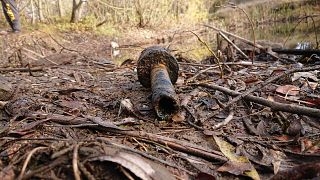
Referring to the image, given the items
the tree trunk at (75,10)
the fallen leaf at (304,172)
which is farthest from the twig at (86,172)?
the tree trunk at (75,10)

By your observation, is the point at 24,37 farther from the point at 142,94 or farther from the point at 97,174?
the point at 97,174

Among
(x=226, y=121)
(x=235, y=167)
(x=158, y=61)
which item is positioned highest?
(x=158, y=61)

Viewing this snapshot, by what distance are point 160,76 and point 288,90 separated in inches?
54.7

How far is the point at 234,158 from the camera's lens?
2324 mm

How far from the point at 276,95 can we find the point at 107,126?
6.30 feet

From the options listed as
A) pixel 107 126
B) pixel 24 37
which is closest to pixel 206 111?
pixel 107 126

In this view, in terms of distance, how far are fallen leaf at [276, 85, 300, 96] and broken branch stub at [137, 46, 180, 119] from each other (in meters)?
1.16

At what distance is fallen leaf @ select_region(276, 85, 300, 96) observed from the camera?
3550 millimetres

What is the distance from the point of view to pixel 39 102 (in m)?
3.32

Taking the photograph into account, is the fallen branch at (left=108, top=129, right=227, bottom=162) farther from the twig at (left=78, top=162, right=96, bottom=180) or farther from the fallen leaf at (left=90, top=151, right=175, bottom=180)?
the twig at (left=78, top=162, right=96, bottom=180)

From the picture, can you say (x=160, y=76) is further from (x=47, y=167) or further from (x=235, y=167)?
(x=47, y=167)

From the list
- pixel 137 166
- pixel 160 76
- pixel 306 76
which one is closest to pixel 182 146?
pixel 137 166

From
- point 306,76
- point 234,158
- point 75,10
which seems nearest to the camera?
point 234,158

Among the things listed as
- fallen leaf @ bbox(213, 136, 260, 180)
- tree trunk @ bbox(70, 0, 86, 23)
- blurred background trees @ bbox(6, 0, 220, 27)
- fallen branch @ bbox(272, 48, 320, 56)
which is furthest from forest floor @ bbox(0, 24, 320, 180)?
tree trunk @ bbox(70, 0, 86, 23)
